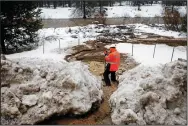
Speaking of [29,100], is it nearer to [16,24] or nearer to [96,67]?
[96,67]

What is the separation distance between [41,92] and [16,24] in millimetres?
8403

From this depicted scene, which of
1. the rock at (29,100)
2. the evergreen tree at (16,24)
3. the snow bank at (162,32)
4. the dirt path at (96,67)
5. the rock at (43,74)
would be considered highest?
the evergreen tree at (16,24)

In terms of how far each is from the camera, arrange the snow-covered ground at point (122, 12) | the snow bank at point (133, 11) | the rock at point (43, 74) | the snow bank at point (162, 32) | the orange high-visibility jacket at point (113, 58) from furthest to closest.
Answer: the snow bank at point (133, 11)
the snow-covered ground at point (122, 12)
the snow bank at point (162, 32)
the orange high-visibility jacket at point (113, 58)
the rock at point (43, 74)

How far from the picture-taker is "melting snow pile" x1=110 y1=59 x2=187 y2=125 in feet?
20.2

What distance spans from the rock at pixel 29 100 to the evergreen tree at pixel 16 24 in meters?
8.07

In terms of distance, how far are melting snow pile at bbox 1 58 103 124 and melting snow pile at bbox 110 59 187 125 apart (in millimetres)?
740

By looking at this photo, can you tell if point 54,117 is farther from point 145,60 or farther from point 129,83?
point 145,60

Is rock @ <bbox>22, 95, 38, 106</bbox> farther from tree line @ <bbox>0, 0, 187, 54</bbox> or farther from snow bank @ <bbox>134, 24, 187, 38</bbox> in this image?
snow bank @ <bbox>134, 24, 187, 38</bbox>

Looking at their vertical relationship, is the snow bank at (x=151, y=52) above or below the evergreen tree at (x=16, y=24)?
below

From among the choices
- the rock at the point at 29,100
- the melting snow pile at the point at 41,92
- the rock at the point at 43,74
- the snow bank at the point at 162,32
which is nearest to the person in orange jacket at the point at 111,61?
the melting snow pile at the point at 41,92

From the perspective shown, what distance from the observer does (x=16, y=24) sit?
1434 cm

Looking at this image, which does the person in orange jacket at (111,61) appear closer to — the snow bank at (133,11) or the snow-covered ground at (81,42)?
the snow-covered ground at (81,42)

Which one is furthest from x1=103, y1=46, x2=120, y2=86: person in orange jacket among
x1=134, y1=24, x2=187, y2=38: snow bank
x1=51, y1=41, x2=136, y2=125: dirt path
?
x1=134, y1=24, x2=187, y2=38: snow bank

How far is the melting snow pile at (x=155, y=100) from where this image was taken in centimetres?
616
